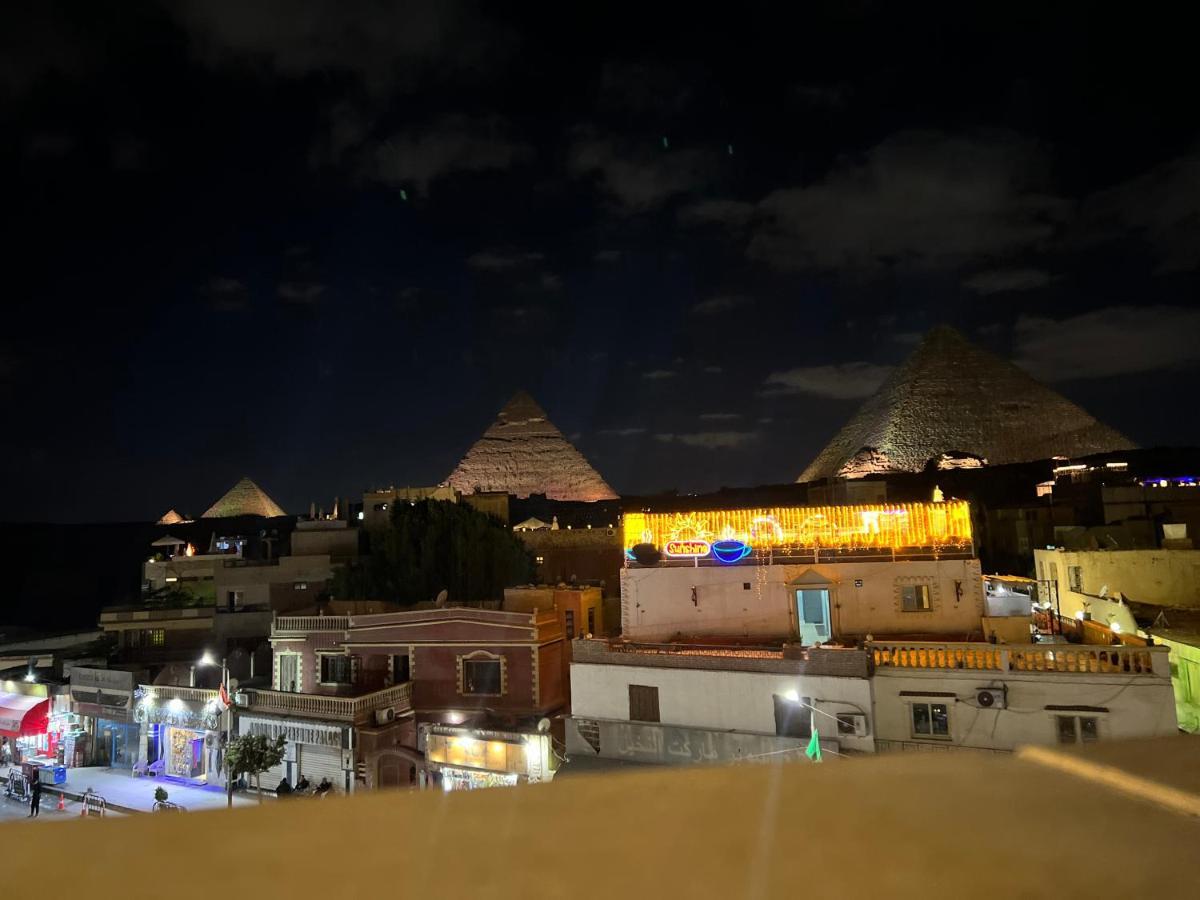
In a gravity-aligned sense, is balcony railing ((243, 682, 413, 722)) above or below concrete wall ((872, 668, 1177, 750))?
below

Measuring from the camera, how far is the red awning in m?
23.3

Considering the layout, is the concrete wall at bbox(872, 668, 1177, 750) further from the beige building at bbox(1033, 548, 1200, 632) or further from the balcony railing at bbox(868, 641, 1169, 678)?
the beige building at bbox(1033, 548, 1200, 632)

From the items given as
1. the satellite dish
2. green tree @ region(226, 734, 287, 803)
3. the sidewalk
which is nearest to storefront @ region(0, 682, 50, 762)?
the sidewalk

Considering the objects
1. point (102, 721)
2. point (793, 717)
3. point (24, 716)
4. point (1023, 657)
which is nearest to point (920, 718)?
point (1023, 657)

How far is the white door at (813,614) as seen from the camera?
1709 cm

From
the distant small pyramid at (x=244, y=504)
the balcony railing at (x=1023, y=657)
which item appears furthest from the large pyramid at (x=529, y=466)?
the balcony railing at (x=1023, y=657)

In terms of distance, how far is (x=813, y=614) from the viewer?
56.6 ft

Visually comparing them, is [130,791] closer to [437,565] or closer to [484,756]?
[484,756]

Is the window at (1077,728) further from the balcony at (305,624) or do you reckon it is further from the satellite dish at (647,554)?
the balcony at (305,624)

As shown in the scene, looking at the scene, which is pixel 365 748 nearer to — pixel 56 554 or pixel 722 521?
pixel 722 521

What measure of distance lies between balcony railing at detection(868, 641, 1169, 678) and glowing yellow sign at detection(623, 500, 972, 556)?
3777mm

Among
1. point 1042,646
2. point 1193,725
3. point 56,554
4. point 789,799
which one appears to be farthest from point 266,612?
point 56,554

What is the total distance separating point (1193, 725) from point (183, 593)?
40.5 metres

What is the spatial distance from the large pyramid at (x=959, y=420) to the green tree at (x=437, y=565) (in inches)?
3166
